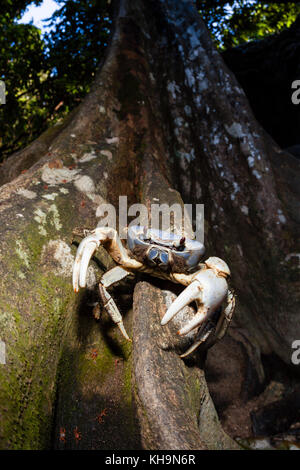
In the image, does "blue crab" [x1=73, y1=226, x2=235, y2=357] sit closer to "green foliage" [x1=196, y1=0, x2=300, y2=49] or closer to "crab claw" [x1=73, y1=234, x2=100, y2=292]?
"crab claw" [x1=73, y1=234, x2=100, y2=292]

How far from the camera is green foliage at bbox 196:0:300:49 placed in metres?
6.21

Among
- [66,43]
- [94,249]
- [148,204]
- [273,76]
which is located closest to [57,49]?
[66,43]

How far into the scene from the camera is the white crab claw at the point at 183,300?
59.2 inches

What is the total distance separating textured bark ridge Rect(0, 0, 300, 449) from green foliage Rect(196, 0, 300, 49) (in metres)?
3.19

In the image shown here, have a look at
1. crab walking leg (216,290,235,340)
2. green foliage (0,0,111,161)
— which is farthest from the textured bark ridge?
green foliage (0,0,111,161)

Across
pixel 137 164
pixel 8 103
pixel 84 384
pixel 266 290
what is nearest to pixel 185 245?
pixel 84 384

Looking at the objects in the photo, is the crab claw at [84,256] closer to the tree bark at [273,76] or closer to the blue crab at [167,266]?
the blue crab at [167,266]

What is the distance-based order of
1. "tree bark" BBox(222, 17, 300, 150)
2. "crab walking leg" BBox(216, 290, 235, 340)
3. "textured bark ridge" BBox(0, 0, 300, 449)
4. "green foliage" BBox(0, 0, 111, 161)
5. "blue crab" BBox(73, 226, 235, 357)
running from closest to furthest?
"textured bark ridge" BBox(0, 0, 300, 449)
"blue crab" BBox(73, 226, 235, 357)
"crab walking leg" BBox(216, 290, 235, 340)
"tree bark" BBox(222, 17, 300, 150)
"green foliage" BBox(0, 0, 111, 161)

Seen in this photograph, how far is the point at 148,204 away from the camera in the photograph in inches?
91.4

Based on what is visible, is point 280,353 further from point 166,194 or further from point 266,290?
point 166,194

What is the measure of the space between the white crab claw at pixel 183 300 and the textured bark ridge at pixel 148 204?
123 mm

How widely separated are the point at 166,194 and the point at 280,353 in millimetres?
1883

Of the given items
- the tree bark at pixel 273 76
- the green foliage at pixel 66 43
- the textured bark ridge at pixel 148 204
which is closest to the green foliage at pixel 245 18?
the green foliage at pixel 66 43

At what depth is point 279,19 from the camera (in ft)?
21.5
